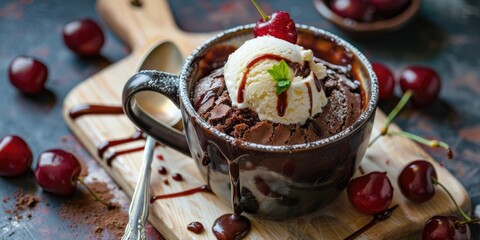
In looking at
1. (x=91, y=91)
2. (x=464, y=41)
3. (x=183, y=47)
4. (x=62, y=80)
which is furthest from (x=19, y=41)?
(x=464, y=41)

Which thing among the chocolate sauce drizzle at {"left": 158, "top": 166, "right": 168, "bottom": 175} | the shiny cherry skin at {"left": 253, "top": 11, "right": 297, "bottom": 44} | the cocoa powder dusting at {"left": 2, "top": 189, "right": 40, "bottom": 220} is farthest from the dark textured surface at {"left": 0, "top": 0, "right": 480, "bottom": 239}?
the shiny cherry skin at {"left": 253, "top": 11, "right": 297, "bottom": 44}

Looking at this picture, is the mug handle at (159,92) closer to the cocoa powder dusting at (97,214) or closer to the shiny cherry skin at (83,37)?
Answer: the cocoa powder dusting at (97,214)

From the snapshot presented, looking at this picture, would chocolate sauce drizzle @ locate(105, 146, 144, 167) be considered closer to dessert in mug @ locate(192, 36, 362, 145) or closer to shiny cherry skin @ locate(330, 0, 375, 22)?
dessert in mug @ locate(192, 36, 362, 145)

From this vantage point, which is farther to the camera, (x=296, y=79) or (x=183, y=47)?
(x=183, y=47)

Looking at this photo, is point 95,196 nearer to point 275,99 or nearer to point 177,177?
point 177,177

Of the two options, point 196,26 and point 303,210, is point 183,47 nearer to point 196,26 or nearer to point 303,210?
point 196,26

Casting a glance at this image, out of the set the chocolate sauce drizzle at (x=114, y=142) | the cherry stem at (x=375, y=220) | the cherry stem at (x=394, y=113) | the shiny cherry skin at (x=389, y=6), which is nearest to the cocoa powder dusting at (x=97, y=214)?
the chocolate sauce drizzle at (x=114, y=142)

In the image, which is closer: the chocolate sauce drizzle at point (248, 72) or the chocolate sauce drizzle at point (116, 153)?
the chocolate sauce drizzle at point (248, 72)
